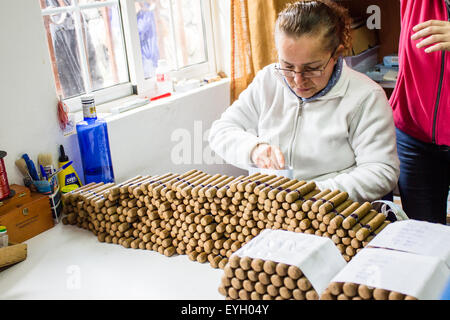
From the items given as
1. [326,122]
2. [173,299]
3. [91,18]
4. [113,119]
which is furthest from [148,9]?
[173,299]

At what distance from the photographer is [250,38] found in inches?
106

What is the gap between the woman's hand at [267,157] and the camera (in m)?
1.58

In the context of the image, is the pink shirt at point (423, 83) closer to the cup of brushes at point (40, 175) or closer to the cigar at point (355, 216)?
the cigar at point (355, 216)

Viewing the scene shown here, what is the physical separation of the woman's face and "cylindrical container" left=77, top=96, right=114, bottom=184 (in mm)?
745

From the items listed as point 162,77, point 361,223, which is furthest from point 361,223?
point 162,77

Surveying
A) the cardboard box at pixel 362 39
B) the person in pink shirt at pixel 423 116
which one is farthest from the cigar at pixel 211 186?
the cardboard box at pixel 362 39

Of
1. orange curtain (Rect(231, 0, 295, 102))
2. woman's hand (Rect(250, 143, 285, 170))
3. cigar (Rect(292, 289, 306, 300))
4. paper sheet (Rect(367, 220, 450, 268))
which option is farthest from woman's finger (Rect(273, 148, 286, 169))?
orange curtain (Rect(231, 0, 295, 102))

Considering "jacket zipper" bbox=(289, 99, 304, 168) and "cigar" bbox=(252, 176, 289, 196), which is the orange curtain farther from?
"cigar" bbox=(252, 176, 289, 196)

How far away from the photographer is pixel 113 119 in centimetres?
206

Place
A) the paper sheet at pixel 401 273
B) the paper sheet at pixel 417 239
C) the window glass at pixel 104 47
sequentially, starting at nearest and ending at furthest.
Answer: the paper sheet at pixel 401 273, the paper sheet at pixel 417 239, the window glass at pixel 104 47

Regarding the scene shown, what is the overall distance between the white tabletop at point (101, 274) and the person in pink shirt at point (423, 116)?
93 cm

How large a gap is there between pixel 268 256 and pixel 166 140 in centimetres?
135
